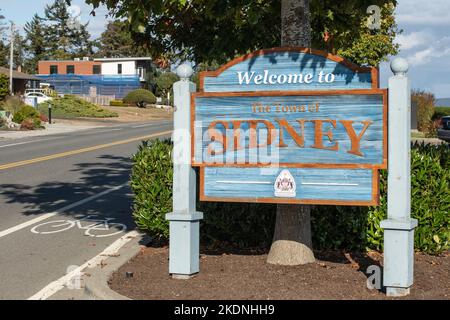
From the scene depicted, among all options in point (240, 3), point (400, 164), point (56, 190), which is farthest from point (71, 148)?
point (400, 164)

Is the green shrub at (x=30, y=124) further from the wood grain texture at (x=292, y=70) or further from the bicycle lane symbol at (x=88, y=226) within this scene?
the wood grain texture at (x=292, y=70)

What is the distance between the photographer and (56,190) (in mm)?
14219

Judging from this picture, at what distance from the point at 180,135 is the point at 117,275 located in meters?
1.61

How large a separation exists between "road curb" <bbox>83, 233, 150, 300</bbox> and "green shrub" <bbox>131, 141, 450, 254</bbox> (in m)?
0.39

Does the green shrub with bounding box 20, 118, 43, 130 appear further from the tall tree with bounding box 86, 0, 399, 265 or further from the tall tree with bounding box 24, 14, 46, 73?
the tall tree with bounding box 24, 14, 46, 73

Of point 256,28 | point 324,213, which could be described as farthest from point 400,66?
point 256,28

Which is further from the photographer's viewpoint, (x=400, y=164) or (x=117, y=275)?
(x=117, y=275)

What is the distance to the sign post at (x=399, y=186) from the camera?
19.9 feet

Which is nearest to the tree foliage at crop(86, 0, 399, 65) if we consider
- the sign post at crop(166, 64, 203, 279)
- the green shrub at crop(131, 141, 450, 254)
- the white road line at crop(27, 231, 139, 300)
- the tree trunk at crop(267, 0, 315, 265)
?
the tree trunk at crop(267, 0, 315, 265)

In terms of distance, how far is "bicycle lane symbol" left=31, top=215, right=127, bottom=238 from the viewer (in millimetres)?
9914

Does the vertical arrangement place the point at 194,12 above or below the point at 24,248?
above

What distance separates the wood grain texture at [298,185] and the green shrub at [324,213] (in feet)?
3.61

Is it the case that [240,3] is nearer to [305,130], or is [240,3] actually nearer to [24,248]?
[305,130]
